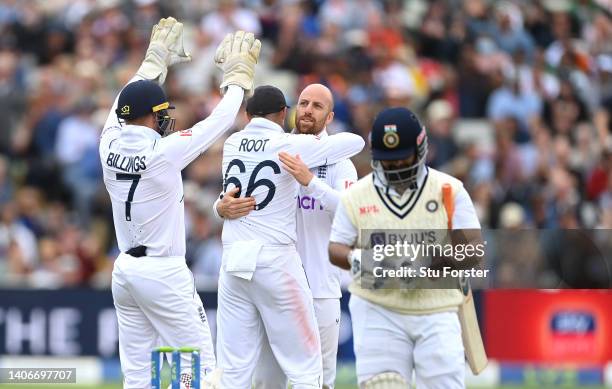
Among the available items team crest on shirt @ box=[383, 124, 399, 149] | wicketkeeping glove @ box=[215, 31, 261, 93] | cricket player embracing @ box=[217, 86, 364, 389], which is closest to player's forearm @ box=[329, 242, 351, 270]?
team crest on shirt @ box=[383, 124, 399, 149]

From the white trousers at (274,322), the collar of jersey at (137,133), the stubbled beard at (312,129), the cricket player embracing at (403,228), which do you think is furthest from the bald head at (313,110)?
the cricket player embracing at (403,228)

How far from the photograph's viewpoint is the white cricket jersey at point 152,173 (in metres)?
10.3

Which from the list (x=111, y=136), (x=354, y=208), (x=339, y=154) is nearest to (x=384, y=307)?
(x=354, y=208)

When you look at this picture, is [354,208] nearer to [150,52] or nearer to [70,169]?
[150,52]

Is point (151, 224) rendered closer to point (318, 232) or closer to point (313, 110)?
point (318, 232)

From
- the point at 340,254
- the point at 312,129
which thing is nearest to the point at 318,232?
the point at 312,129

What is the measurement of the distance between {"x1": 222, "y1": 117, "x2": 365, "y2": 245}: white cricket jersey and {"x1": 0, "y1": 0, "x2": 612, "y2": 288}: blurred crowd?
20.4 feet

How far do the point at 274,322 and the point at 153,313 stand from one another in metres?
0.87

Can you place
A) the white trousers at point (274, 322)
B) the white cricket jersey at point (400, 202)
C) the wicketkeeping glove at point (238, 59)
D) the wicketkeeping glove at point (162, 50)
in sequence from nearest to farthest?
1. the white cricket jersey at point (400, 202)
2. the white trousers at point (274, 322)
3. the wicketkeeping glove at point (238, 59)
4. the wicketkeeping glove at point (162, 50)

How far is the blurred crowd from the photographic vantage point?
17.5 m

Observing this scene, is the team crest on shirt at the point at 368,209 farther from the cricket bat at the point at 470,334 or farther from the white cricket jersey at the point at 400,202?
the cricket bat at the point at 470,334

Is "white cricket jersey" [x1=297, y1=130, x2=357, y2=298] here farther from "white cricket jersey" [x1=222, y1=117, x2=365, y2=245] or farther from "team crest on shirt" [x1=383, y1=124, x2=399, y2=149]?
"team crest on shirt" [x1=383, y1=124, x2=399, y2=149]

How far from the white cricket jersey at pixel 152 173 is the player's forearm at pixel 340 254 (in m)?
1.99

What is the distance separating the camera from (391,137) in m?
8.52
